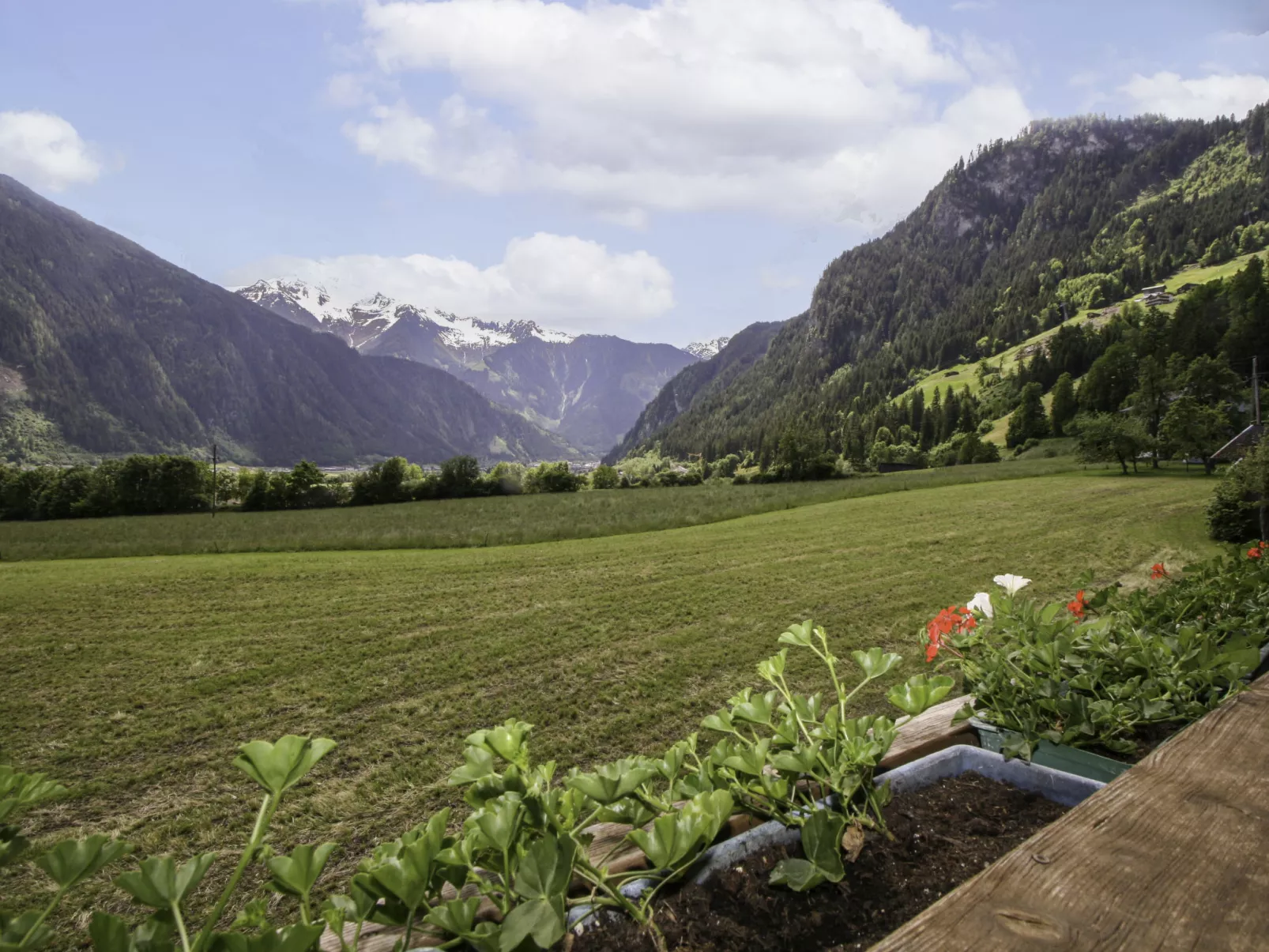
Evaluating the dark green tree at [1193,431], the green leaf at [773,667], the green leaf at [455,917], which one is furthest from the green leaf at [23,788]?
the dark green tree at [1193,431]

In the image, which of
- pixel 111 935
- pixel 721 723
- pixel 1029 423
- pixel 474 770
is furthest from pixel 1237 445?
pixel 1029 423

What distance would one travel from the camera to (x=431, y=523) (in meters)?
40.2

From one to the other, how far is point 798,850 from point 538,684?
7.33 metres

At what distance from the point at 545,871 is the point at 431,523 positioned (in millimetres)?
41456

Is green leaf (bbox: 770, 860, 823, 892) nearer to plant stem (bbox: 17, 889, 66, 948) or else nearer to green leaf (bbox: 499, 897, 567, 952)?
green leaf (bbox: 499, 897, 567, 952)

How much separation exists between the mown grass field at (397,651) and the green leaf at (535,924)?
4.92 m

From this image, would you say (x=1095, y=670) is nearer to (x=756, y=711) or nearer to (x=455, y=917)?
(x=756, y=711)

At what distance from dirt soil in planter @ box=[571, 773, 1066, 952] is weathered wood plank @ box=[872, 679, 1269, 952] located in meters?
0.33

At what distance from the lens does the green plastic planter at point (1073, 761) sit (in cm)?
173

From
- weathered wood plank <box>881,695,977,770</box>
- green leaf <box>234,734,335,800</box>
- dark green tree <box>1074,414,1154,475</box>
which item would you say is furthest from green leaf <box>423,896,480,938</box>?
dark green tree <box>1074,414,1154,475</box>

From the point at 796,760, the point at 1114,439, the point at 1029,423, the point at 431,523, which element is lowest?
the point at 431,523

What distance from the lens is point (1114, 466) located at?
54875 millimetres

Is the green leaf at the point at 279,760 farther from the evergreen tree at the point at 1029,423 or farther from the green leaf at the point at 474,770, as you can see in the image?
the evergreen tree at the point at 1029,423

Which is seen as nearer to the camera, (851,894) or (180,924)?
(180,924)
